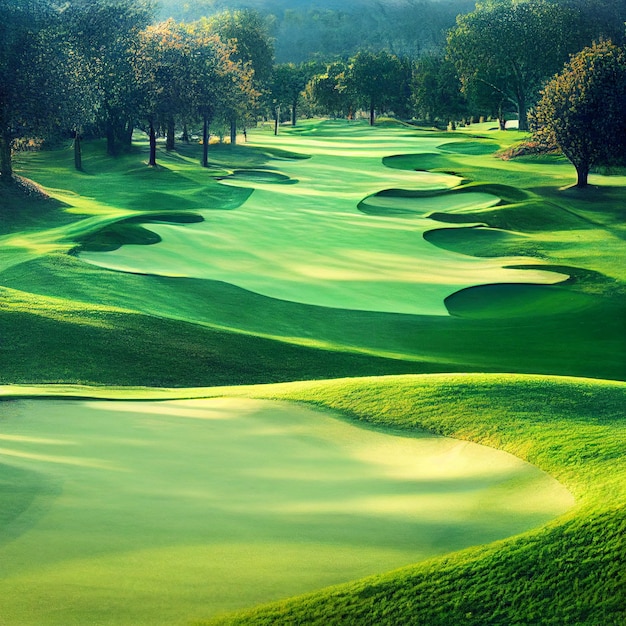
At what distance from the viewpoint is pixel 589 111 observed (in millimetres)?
47312

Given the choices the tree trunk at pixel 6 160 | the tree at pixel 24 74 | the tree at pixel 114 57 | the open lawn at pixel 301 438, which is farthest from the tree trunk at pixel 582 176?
the tree trunk at pixel 6 160

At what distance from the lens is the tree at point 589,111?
47.2 metres

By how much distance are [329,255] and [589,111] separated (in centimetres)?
2477

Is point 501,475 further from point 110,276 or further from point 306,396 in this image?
point 110,276

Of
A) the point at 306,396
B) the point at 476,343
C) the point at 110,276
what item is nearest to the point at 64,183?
the point at 110,276

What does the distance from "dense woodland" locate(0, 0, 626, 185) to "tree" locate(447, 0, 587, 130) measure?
0.12 metres

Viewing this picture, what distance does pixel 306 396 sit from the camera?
1064 cm

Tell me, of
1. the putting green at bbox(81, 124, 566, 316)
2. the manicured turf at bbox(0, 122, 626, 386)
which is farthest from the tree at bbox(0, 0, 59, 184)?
the putting green at bbox(81, 124, 566, 316)

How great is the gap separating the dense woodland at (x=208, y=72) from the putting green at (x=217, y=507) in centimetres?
3541

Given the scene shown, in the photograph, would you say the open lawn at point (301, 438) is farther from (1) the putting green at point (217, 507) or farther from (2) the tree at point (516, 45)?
(2) the tree at point (516, 45)

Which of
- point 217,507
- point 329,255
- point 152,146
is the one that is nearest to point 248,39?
point 152,146

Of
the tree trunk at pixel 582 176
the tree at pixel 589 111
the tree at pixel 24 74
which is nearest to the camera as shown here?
the tree at pixel 24 74

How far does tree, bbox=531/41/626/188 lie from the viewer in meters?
47.2

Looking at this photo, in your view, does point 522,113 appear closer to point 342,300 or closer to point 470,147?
point 470,147
